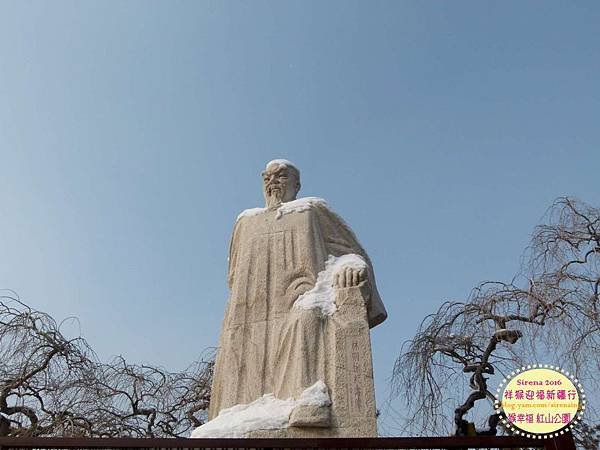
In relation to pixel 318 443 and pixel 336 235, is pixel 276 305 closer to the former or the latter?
pixel 336 235

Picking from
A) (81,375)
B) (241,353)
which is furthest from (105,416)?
(241,353)

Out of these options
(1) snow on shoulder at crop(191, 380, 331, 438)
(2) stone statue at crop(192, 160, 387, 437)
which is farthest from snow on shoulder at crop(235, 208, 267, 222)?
(1) snow on shoulder at crop(191, 380, 331, 438)

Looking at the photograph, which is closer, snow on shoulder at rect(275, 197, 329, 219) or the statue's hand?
the statue's hand

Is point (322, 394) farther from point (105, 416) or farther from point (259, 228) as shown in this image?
point (105, 416)

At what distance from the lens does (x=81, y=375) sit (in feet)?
33.0

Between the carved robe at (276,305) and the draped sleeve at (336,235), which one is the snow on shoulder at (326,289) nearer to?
the carved robe at (276,305)

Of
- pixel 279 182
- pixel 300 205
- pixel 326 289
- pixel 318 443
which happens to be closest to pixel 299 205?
pixel 300 205

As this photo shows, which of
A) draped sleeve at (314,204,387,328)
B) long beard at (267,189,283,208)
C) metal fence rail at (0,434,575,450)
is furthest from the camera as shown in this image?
long beard at (267,189,283,208)

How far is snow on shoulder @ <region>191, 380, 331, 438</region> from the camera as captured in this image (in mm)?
4340

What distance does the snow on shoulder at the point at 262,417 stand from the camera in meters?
4.34

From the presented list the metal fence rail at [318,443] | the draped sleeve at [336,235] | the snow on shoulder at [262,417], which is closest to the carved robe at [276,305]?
the draped sleeve at [336,235]

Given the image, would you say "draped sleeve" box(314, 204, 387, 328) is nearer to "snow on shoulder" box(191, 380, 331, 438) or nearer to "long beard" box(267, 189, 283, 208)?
"long beard" box(267, 189, 283, 208)

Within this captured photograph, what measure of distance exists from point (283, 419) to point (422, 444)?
1222 millimetres

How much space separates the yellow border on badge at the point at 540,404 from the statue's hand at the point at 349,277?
1366mm
